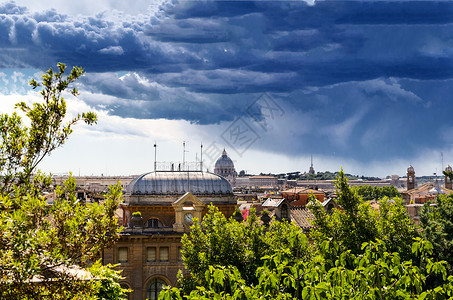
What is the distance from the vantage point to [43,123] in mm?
13852

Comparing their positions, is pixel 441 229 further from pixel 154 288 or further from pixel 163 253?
pixel 154 288

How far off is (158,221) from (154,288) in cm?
736

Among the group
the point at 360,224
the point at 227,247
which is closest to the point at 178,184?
the point at 227,247

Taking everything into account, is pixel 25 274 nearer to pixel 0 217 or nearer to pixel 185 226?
pixel 0 217

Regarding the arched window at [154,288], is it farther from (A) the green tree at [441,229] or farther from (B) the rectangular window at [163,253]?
(A) the green tree at [441,229]

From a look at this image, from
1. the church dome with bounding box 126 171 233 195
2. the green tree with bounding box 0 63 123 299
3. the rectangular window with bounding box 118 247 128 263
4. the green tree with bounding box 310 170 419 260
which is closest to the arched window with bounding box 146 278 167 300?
the rectangular window with bounding box 118 247 128 263

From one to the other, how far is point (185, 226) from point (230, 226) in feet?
40.0

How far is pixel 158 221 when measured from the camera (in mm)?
47469

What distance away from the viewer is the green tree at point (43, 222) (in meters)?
11.5

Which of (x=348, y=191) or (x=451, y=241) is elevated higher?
(x=348, y=191)

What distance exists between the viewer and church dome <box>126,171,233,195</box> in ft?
162

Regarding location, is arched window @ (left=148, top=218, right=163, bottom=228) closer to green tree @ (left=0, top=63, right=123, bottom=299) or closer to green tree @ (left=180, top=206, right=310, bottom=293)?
green tree @ (left=180, top=206, right=310, bottom=293)

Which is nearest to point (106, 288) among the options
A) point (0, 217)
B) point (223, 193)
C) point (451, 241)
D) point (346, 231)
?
point (0, 217)

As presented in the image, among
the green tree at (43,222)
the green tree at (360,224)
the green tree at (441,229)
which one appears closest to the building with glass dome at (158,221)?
the green tree at (360,224)
